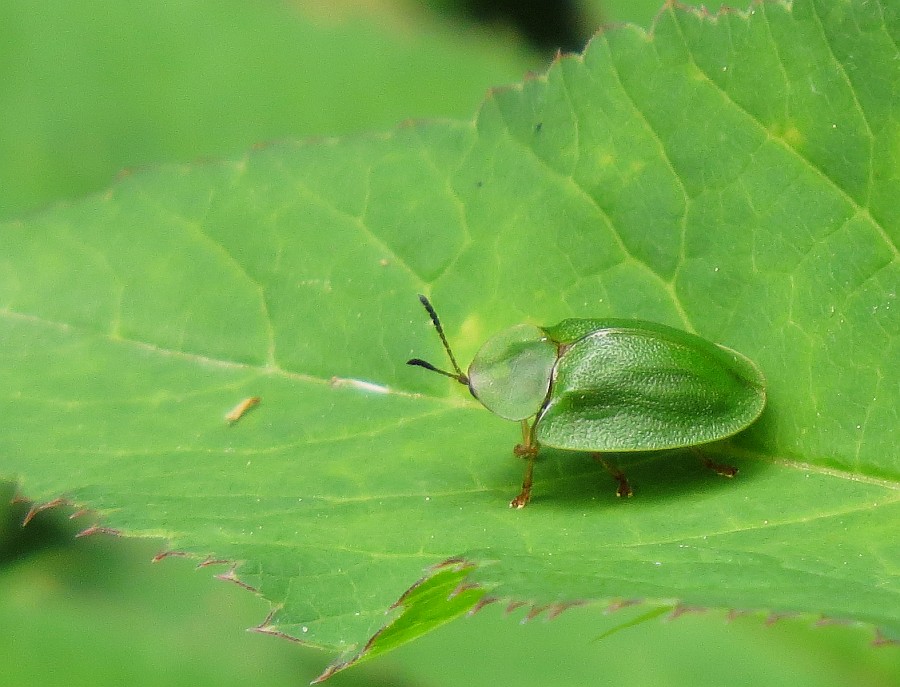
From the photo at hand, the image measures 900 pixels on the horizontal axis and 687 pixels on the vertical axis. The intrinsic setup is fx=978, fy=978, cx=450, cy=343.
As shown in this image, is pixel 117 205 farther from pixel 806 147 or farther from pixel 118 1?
pixel 118 1

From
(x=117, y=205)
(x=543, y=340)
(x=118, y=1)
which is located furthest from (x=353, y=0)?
(x=543, y=340)

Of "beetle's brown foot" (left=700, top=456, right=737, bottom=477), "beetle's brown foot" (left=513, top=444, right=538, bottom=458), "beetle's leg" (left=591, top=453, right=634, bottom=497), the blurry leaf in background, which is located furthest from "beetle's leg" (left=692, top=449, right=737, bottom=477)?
the blurry leaf in background

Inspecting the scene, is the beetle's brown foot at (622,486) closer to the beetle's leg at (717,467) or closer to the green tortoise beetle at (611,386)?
the green tortoise beetle at (611,386)

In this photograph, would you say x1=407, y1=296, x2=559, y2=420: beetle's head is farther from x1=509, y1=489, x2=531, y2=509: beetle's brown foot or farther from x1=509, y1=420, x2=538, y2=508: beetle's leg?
x1=509, y1=489, x2=531, y2=509: beetle's brown foot

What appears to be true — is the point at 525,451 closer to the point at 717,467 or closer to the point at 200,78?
the point at 717,467

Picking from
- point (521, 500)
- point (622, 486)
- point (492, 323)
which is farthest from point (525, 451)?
point (492, 323)

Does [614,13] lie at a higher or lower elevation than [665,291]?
higher
